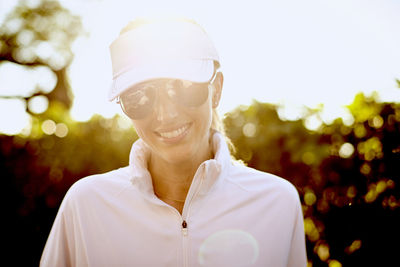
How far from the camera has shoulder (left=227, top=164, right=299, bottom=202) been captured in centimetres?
220

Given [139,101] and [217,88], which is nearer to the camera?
[139,101]

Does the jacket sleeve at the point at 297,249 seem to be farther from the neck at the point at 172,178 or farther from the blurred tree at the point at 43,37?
the blurred tree at the point at 43,37

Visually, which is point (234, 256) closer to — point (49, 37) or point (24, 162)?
point (24, 162)

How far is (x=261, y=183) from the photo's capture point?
2.24m

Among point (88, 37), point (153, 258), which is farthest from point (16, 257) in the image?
point (88, 37)

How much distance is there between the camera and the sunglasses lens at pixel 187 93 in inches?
77.9

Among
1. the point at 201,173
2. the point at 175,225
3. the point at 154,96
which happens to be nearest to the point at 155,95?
the point at 154,96

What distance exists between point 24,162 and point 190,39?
406 centimetres

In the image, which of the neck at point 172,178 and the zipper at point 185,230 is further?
the neck at point 172,178

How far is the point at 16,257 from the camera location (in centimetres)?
512

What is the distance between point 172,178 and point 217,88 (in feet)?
2.39

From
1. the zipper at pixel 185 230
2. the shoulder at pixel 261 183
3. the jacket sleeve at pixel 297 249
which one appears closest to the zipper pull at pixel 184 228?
the zipper at pixel 185 230

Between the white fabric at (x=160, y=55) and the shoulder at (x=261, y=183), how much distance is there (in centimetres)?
72

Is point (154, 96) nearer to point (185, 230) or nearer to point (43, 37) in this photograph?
point (185, 230)
